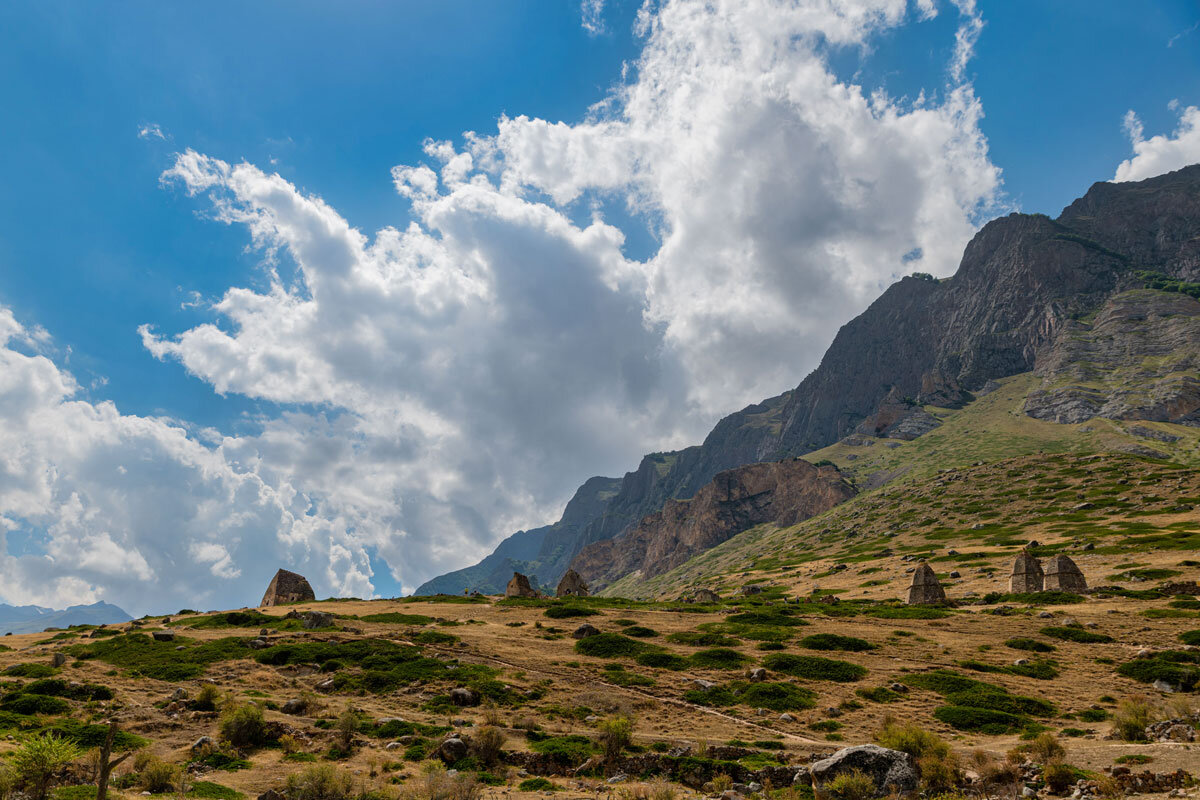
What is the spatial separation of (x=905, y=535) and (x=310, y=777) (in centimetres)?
14549

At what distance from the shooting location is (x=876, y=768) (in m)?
18.7

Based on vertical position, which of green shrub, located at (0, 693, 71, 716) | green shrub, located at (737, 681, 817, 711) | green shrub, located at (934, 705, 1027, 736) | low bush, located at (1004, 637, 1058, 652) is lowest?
green shrub, located at (934, 705, 1027, 736)

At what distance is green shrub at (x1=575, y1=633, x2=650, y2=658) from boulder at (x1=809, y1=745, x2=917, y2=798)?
75.0ft

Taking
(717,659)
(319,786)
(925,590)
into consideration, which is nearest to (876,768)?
(319,786)

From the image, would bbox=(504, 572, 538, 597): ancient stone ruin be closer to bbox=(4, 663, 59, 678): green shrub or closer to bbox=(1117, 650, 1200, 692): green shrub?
bbox=(4, 663, 59, 678): green shrub

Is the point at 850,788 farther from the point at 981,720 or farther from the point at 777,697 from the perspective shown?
the point at 777,697

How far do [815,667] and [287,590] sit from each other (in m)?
62.5

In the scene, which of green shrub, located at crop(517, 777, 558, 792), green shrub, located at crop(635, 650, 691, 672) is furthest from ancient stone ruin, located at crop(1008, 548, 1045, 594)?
green shrub, located at crop(517, 777, 558, 792)

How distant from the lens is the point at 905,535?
454 feet

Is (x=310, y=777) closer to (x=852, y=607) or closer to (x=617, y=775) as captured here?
(x=617, y=775)

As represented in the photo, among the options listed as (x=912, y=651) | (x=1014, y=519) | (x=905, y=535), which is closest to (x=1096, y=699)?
(x=912, y=651)

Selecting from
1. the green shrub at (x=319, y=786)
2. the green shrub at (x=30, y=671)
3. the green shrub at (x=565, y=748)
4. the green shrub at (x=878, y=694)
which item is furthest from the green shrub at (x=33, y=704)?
the green shrub at (x=878, y=694)

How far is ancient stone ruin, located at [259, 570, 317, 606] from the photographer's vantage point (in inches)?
2802

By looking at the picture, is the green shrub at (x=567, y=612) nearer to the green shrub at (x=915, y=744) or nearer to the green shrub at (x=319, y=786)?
the green shrub at (x=915, y=744)
